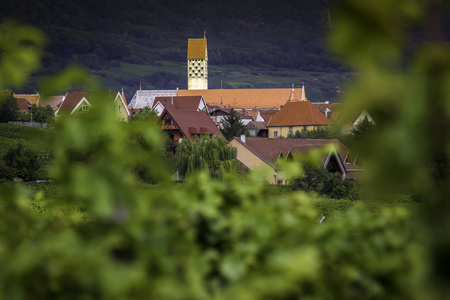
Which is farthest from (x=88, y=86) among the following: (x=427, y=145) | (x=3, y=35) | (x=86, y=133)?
(x=427, y=145)

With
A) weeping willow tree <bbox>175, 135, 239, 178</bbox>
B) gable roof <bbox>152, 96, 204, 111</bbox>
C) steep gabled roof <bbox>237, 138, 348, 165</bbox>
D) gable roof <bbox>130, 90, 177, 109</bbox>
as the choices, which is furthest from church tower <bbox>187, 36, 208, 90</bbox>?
weeping willow tree <bbox>175, 135, 239, 178</bbox>

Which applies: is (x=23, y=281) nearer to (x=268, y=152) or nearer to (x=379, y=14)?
(x=379, y=14)

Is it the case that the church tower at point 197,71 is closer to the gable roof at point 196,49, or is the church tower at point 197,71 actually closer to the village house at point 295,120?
the gable roof at point 196,49

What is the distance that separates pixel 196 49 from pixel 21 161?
14917 centimetres

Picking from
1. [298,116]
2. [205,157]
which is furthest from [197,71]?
[205,157]

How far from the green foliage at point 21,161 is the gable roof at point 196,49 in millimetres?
145084

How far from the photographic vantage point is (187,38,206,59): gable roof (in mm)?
183750

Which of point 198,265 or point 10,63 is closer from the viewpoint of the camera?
point 198,265

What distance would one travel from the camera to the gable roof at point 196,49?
7234 inches

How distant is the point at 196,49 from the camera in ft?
611

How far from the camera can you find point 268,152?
5116 centimetres

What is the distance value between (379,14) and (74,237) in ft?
3.19

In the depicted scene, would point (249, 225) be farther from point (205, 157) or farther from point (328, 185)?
point (205, 157)

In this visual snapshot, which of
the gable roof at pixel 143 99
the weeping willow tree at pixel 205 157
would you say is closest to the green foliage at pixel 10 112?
the weeping willow tree at pixel 205 157
